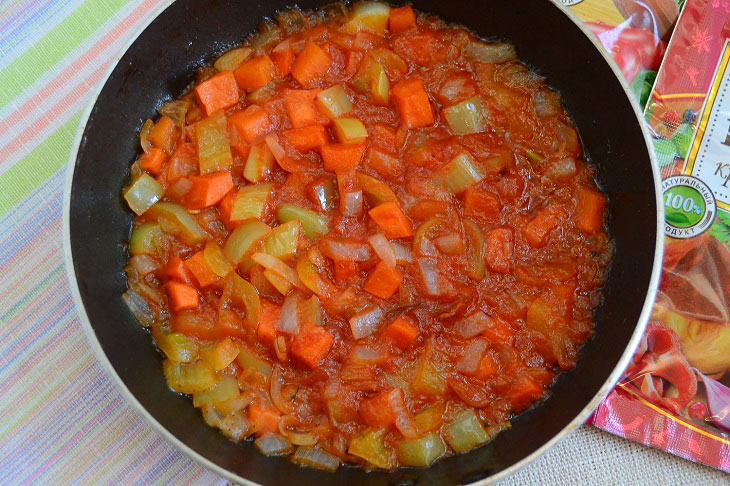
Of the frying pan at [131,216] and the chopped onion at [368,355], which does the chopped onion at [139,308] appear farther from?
the chopped onion at [368,355]

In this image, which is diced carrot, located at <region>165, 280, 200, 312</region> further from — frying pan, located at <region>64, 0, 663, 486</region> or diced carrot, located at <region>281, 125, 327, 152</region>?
diced carrot, located at <region>281, 125, 327, 152</region>

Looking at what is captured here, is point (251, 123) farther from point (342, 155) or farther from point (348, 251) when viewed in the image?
point (348, 251)

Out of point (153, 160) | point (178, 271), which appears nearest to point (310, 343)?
point (178, 271)

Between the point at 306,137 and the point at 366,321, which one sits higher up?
the point at 306,137

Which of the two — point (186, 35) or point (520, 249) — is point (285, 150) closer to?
point (186, 35)

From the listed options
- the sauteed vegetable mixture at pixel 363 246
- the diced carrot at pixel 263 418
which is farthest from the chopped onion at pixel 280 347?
the diced carrot at pixel 263 418
